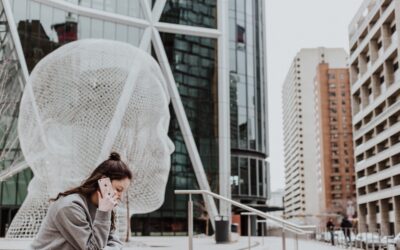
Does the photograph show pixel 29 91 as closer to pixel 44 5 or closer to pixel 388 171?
pixel 44 5

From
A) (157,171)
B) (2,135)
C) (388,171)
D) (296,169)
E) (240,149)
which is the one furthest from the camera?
(296,169)

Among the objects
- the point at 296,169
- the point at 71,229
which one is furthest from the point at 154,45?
the point at 296,169

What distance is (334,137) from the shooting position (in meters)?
128

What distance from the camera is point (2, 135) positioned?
99.8ft

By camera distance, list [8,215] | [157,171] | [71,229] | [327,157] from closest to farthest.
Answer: [71,229] < [157,171] < [8,215] < [327,157]

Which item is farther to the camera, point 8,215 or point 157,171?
point 8,215

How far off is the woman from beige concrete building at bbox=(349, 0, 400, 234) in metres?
52.0

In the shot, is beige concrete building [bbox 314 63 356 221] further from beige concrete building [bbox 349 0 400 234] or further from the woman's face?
the woman's face

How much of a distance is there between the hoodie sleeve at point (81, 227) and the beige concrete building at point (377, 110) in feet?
171

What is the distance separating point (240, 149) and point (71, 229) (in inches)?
1739

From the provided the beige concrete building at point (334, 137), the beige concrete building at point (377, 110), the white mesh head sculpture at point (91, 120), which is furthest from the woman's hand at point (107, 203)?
the beige concrete building at point (334, 137)

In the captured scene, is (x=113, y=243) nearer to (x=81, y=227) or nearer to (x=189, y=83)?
(x=81, y=227)

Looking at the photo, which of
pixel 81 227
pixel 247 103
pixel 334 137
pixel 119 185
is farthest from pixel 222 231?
pixel 334 137

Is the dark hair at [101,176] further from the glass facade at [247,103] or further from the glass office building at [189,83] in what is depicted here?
the glass facade at [247,103]
